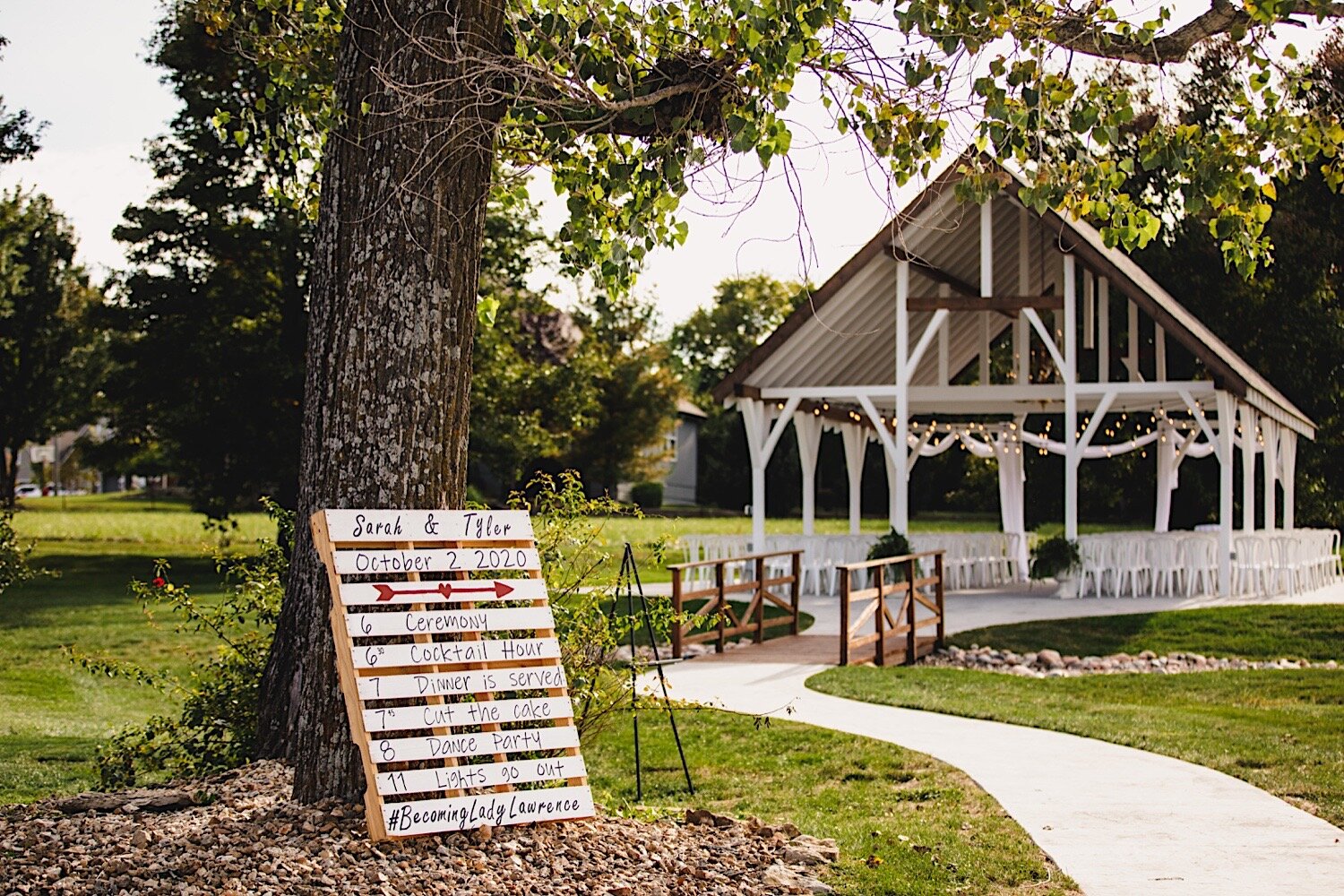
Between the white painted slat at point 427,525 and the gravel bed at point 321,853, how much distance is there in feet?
3.69

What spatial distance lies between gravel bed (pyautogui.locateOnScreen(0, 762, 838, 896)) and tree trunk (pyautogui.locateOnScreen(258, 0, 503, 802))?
38 cm

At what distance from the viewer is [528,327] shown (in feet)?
176

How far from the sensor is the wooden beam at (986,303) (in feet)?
64.4

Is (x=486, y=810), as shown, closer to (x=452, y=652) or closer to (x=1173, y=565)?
(x=452, y=652)

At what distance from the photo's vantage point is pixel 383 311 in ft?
20.5

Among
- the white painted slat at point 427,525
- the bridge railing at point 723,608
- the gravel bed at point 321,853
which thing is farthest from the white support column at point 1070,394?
the white painted slat at point 427,525

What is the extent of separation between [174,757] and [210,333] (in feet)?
68.3

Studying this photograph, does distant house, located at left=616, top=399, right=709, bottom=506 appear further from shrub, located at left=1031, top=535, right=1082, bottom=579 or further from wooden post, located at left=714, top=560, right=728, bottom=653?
wooden post, located at left=714, top=560, right=728, bottom=653

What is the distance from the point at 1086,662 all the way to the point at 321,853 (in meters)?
11.2

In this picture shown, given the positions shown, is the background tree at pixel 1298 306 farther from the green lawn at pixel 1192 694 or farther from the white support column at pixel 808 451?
the green lawn at pixel 1192 694

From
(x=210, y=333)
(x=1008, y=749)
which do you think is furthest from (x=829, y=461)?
(x=1008, y=749)

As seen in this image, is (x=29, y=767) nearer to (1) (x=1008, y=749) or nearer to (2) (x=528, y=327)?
(1) (x=1008, y=749)

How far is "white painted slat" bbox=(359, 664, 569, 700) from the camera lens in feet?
19.0

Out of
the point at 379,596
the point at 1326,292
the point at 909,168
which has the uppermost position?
the point at 1326,292
